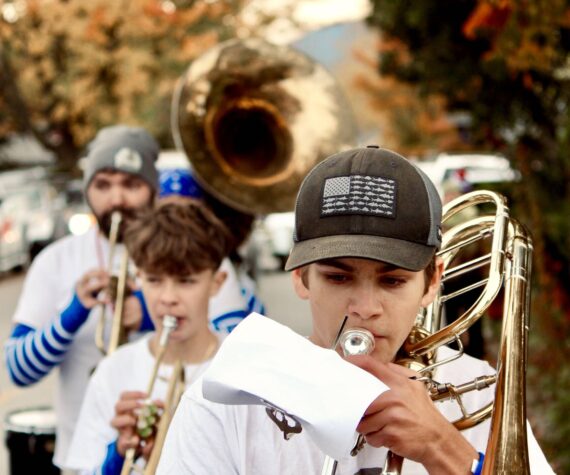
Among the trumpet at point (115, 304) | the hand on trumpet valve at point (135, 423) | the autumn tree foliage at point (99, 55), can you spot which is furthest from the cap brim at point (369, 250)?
the autumn tree foliage at point (99, 55)

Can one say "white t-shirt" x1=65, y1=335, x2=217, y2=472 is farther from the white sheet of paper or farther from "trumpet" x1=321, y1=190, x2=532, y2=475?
the white sheet of paper

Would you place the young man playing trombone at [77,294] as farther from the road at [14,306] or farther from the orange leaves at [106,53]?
the orange leaves at [106,53]

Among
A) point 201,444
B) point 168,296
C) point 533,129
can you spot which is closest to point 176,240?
point 168,296

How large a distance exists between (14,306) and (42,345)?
1171 cm

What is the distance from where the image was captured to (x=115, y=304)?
3.83 metres

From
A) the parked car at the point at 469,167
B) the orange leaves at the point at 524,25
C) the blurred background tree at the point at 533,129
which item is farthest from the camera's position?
the blurred background tree at the point at 533,129

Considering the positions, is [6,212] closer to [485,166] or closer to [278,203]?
[485,166]

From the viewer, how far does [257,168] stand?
5.06 metres

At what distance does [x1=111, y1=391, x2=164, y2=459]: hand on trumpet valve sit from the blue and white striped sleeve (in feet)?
3.16

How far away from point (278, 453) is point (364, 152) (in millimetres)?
566

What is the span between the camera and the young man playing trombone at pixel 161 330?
3.11m

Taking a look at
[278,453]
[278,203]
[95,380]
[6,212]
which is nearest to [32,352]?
[95,380]

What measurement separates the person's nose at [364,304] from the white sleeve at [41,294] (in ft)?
7.42

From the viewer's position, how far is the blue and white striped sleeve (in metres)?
3.74
